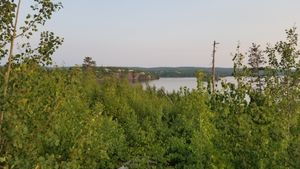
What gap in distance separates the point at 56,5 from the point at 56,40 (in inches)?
13.6

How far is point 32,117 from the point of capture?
167 inches

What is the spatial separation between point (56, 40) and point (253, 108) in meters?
2.70

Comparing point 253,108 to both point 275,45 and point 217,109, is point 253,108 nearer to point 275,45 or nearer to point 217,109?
point 217,109

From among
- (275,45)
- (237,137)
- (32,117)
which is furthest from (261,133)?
(275,45)

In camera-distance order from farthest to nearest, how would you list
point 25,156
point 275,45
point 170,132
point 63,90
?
point 170,132, point 275,45, point 63,90, point 25,156

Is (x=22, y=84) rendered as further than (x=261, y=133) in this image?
No

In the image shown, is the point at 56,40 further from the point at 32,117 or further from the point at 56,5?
the point at 32,117

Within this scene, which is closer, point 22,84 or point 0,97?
point 0,97

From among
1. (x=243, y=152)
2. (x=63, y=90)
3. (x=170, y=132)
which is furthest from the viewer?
(x=170, y=132)

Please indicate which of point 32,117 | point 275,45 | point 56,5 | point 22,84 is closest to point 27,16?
point 56,5

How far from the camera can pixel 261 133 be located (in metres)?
5.57

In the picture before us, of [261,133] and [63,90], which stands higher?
[63,90]

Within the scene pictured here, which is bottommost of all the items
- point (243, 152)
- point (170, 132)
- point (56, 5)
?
point (170, 132)

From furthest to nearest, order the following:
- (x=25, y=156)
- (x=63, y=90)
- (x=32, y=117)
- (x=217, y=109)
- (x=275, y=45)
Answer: (x=275, y=45), (x=217, y=109), (x=63, y=90), (x=32, y=117), (x=25, y=156)
